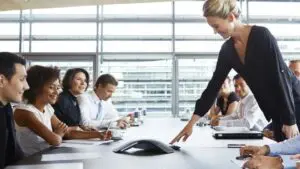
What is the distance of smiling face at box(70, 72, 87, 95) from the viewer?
11.9 ft

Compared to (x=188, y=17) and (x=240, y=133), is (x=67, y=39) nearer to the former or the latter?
(x=188, y=17)

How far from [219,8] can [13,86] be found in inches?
42.6

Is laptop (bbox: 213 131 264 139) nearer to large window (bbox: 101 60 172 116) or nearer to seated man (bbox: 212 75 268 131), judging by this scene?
seated man (bbox: 212 75 268 131)

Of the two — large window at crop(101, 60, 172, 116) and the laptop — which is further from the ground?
large window at crop(101, 60, 172, 116)

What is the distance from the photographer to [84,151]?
1.88 meters

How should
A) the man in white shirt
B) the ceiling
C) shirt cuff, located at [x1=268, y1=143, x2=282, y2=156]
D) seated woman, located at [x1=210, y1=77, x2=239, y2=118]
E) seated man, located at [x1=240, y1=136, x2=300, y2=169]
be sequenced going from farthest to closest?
the ceiling → seated woman, located at [x1=210, y1=77, x2=239, y2=118] → the man in white shirt → shirt cuff, located at [x1=268, y1=143, x2=282, y2=156] → seated man, located at [x1=240, y1=136, x2=300, y2=169]

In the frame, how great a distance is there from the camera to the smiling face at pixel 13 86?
1835mm

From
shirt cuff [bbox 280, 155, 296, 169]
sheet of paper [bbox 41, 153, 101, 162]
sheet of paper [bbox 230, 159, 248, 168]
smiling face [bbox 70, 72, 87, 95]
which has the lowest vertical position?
sheet of paper [bbox 41, 153, 101, 162]

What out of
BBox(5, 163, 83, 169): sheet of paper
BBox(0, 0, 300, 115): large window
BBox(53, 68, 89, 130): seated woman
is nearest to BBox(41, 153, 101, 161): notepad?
BBox(5, 163, 83, 169): sheet of paper

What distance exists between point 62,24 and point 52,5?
1.53 feet

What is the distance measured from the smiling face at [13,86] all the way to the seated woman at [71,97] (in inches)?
52.3

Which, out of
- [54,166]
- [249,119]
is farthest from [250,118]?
[54,166]

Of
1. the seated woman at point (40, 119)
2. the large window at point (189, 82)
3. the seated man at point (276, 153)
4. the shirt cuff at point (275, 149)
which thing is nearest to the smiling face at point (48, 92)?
the seated woman at point (40, 119)

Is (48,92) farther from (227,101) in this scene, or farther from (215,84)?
(227,101)
